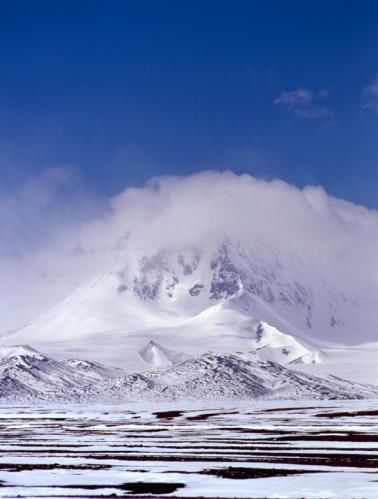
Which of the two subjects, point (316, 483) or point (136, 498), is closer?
point (136, 498)

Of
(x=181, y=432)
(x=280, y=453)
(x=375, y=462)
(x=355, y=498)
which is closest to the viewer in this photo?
(x=355, y=498)

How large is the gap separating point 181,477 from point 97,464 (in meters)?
9.81

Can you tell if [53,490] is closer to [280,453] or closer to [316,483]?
[316,483]

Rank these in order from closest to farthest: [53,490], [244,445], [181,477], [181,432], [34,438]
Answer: [53,490] < [181,477] < [244,445] < [34,438] < [181,432]

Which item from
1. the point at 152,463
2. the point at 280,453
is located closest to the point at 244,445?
the point at 280,453

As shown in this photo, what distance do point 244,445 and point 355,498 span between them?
116ft

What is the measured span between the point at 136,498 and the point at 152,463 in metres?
16.8

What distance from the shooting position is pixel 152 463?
5856 centimetres

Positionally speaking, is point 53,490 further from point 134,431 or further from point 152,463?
point 134,431

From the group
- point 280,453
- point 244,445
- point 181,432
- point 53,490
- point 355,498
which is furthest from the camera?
point 181,432

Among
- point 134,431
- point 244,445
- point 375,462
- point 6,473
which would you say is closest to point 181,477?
point 6,473

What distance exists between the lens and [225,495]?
140 feet

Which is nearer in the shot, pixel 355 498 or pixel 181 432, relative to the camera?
pixel 355 498

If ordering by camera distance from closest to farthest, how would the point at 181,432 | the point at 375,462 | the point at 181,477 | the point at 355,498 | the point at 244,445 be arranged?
the point at 355,498 < the point at 181,477 < the point at 375,462 < the point at 244,445 < the point at 181,432
